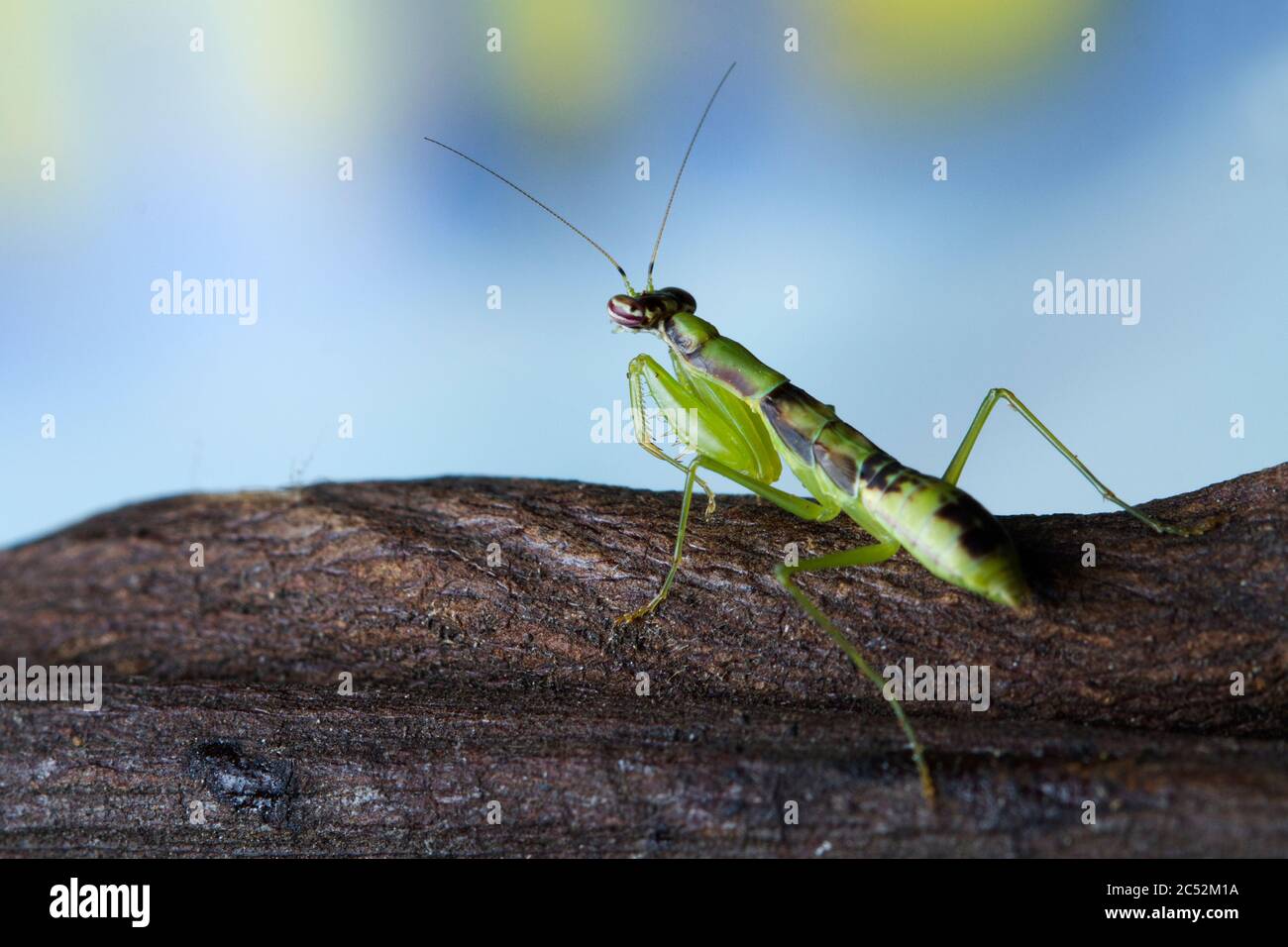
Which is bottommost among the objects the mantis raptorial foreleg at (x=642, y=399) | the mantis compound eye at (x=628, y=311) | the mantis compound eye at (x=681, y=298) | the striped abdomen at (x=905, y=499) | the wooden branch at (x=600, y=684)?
the wooden branch at (x=600, y=684)

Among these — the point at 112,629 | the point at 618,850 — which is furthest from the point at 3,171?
the point at 618,850

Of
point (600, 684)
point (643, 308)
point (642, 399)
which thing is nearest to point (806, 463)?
point (642, 399)

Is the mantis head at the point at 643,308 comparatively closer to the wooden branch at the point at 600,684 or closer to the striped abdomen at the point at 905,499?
the striped abdomen at the point at 905,499

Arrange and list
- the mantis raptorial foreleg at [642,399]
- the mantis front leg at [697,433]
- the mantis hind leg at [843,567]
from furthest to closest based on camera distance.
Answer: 1. the mantis raptorial foreleg at [642,399]
2. the mantis front leg at [697,433]
3. the mantis hind leg at [843,567]

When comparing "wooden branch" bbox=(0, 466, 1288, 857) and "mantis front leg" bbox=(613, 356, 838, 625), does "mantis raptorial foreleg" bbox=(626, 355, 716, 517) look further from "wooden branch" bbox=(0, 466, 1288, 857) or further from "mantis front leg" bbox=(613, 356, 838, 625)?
"wooden branch" bbox=(0, 466, 1288, 857)

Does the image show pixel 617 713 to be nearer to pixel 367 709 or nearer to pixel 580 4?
pixel 367 709

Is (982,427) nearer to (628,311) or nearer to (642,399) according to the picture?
(642,399)

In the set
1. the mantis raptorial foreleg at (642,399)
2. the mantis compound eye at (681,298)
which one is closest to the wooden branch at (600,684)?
the mantis raptorial foreleg at (642,399)
